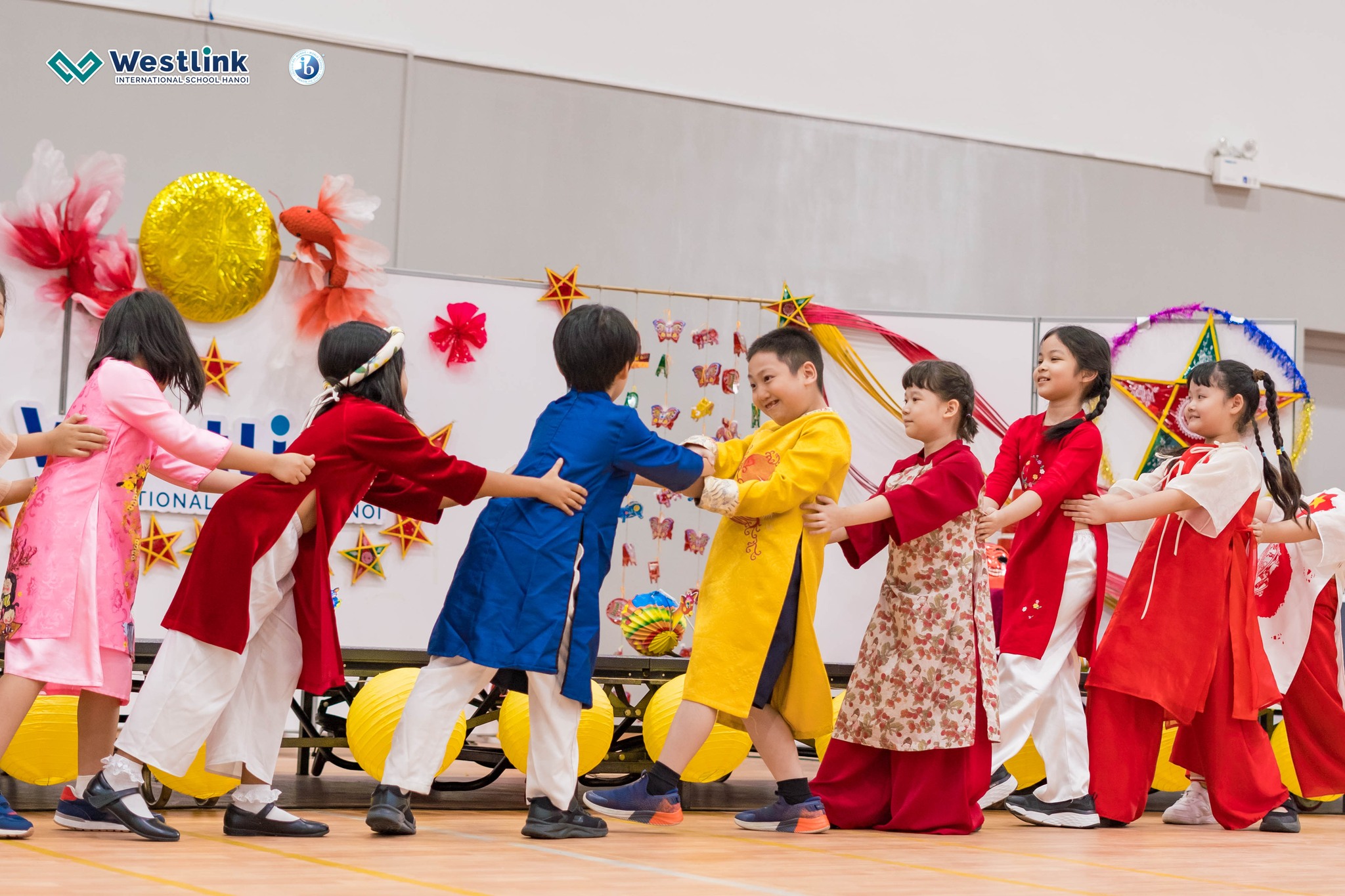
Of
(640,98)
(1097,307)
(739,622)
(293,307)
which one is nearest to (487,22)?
(640,98)

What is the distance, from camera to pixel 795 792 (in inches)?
118

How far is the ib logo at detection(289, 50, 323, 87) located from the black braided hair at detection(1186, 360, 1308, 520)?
11.2 feet

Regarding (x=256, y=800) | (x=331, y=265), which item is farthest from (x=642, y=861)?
(x=331, y=265)

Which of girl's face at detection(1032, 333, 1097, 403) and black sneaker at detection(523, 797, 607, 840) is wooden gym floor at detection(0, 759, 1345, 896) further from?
girl's face at detection(1032, 333, 1097, 403)

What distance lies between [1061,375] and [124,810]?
7.79ft

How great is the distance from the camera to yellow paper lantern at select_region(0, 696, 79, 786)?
2891mm

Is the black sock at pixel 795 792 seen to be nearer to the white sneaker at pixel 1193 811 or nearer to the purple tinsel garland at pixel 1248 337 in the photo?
the white sneaker at pixel 1193 811

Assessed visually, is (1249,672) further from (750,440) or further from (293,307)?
(293,307)

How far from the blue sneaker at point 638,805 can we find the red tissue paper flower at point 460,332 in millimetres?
1615

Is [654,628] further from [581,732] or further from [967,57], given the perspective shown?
[967,57]

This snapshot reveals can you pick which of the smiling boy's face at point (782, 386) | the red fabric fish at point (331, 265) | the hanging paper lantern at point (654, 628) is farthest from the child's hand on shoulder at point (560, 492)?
the red fabric fish at point (331, 265)

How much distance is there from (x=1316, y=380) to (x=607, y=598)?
4320 mm

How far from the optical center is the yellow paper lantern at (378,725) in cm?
318

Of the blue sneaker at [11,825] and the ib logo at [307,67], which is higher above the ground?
the ib logo at [307,67]
